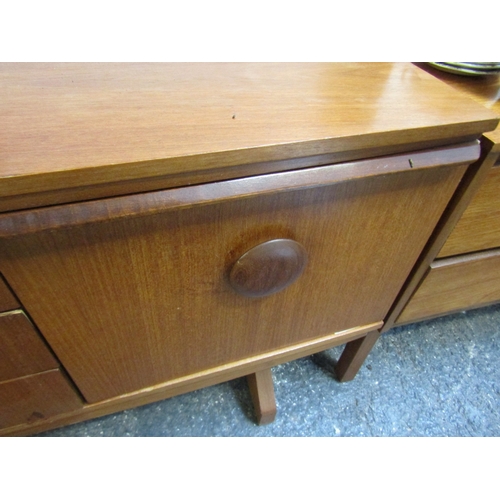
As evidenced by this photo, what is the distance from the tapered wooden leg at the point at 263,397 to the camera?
0.67m

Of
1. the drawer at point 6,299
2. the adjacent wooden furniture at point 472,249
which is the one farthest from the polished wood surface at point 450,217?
the drawer at point 6,299

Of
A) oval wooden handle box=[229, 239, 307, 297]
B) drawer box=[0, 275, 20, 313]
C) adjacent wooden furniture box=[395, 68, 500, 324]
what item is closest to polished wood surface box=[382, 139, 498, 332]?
adjacent wooden furniture box=[395, 68, 500, 324]

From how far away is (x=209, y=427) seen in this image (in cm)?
69

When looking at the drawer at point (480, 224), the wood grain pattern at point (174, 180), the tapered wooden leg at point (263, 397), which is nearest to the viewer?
the wood grain pattern at point (174, 180)

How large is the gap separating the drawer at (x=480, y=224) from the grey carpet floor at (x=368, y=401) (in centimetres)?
34

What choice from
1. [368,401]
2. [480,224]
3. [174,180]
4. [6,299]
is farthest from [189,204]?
[368,401]

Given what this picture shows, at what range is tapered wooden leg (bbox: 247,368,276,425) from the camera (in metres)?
0.67

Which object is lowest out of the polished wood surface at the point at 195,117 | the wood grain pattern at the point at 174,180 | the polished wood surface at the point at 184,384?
the polished wood surface at the point at 184,384

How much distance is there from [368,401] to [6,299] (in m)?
0.67

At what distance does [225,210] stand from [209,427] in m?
0.51

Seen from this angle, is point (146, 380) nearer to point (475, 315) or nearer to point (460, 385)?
point (460, 385)

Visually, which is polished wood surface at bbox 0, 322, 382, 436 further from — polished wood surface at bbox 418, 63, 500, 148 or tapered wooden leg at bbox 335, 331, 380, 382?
polished wood surface at bbox 418, 63, 500, 148

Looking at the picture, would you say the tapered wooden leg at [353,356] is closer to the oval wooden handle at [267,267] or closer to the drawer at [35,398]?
the oval wooden handle at [267,267]
